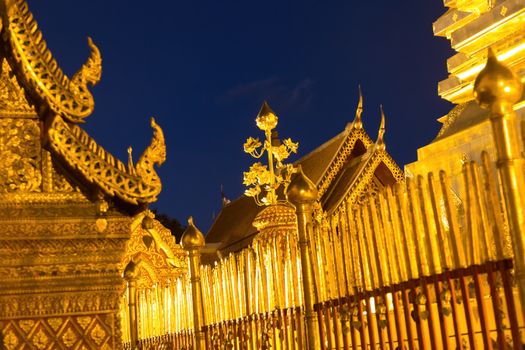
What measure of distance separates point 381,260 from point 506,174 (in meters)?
1.29

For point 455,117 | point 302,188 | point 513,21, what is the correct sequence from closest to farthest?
point 302,188 → point 513,21 → point 455,117

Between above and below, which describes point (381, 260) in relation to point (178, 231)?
below

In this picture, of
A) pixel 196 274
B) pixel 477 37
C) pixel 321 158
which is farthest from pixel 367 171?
pixel 196 274

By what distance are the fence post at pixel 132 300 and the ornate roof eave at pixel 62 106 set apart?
608cm

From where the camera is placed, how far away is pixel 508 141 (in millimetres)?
4168

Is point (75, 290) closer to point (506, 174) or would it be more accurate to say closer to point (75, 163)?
point (75, 163)

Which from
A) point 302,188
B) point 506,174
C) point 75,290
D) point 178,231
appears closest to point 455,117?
point 302,188

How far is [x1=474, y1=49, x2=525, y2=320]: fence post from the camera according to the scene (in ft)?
13.5

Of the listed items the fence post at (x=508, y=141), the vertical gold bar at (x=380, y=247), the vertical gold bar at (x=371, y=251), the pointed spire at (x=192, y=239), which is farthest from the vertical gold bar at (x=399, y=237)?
the pointed spire at (x=192, y=239)

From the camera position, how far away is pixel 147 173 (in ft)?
16.0

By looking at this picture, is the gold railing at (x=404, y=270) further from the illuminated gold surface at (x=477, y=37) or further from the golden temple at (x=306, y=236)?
the illuminated gold surface at (x=477, y=37)

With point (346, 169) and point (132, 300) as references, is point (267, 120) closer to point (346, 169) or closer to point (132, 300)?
point (132, 300)

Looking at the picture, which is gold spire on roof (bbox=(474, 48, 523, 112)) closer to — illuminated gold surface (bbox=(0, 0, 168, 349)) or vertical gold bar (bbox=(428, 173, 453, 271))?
vertical gold bar (bbox=(428, 173, 453, 271))

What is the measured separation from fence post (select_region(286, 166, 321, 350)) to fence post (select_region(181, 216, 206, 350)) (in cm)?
194
